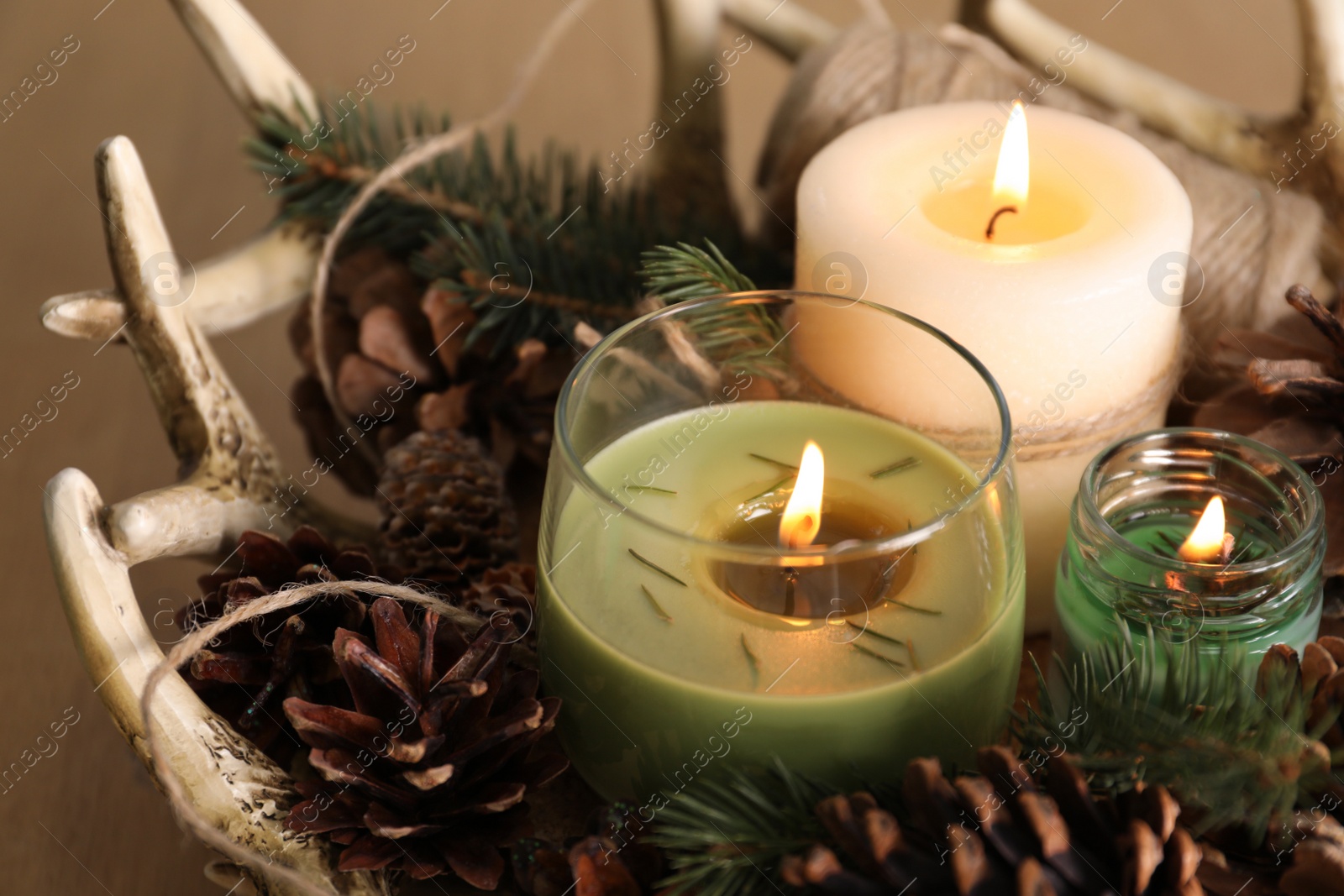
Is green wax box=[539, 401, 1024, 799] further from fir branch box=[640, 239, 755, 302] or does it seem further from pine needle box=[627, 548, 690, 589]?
fir branch box=[640, 239, 755, 302]

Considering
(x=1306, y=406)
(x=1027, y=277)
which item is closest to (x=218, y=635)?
(x=1027, y=277)

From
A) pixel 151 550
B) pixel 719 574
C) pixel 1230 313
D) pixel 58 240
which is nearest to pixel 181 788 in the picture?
pixel 151 550

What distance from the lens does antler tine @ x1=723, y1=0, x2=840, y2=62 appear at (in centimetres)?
76

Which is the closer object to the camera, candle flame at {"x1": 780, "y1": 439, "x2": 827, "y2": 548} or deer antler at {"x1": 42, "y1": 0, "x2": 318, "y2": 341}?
candle flame at {"x1": 780, "y1": 439, "x2": 827, "y2": 548}

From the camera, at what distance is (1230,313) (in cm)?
61

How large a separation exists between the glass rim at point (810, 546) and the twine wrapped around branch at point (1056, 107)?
22cm

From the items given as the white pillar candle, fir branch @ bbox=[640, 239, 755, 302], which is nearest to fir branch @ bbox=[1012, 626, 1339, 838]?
the white pillar candle

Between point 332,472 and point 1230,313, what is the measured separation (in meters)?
0.47

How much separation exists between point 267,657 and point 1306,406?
43cm

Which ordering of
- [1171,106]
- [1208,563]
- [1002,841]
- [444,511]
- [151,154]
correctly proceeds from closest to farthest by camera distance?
1. [1002,841]
2. [1208,563]
3. [444,511]
4. [1171,106]
5. [151,154]

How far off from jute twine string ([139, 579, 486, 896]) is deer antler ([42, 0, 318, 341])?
8.5 inches

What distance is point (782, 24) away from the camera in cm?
77

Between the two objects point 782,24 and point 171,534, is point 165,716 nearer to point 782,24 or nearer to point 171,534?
point 171,534

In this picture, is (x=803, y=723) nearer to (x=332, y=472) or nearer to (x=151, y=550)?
(x=151, y=550)
